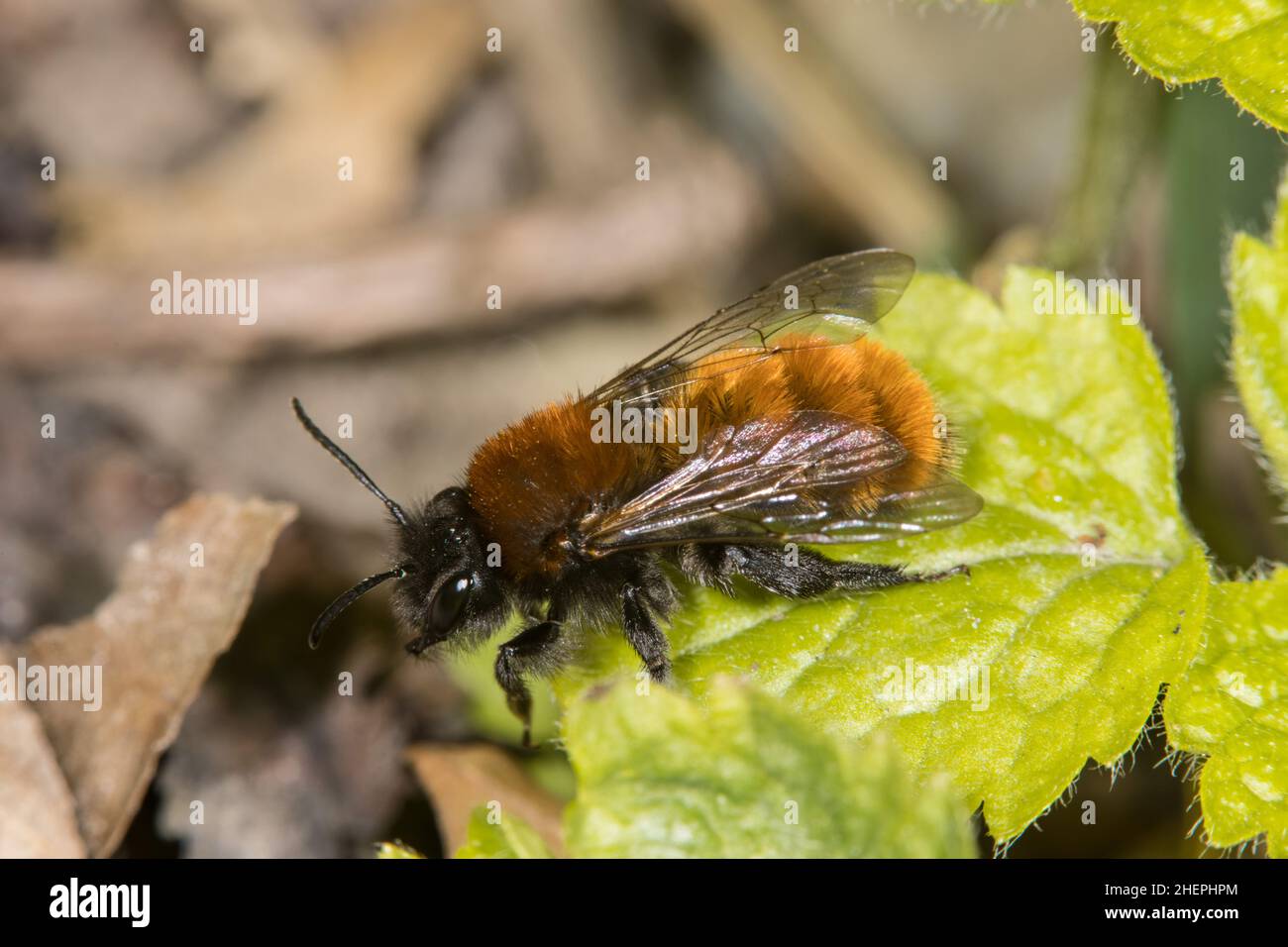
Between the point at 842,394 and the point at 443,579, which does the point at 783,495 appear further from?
the point at 443,579

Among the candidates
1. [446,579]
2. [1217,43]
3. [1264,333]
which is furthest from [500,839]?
[1217,43]

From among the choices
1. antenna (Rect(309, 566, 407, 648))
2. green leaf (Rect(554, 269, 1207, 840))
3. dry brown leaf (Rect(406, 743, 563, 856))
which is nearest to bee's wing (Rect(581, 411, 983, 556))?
green leaf (Rect(554, 269, 1207, 840))

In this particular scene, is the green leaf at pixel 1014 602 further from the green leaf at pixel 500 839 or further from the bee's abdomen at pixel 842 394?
the green leaf at pixel 500 839

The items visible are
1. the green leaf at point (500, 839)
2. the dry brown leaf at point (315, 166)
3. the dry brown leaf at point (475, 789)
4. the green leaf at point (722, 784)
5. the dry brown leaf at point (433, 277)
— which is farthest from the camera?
the dry brown leaf at point (315, 166)

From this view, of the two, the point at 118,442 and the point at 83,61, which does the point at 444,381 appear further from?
the point at 83,61

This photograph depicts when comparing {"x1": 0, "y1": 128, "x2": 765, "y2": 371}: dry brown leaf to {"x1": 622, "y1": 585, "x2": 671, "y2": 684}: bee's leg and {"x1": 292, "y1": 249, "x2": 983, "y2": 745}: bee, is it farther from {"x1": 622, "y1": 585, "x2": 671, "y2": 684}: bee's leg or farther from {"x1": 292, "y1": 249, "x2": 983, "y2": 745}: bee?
{"x1": 622, "y1": 585, "x2": 671, "y2": 684}: bee's leg

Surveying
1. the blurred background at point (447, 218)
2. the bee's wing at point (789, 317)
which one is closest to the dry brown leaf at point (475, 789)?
the blurred background at point (447, 218)
